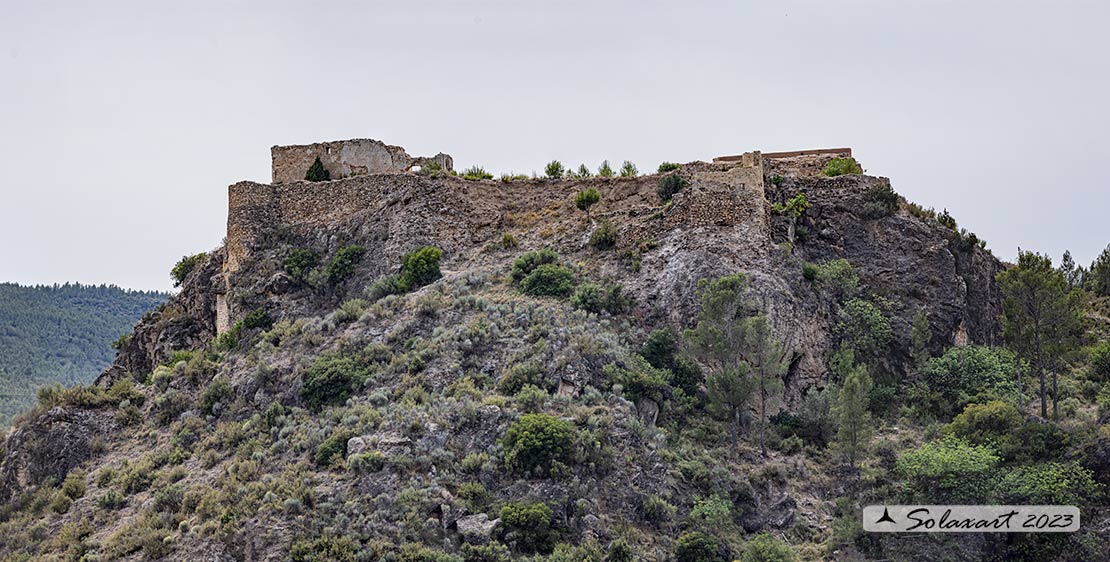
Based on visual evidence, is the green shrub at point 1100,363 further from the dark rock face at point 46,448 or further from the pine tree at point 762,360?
the dark rock face at point 46,448

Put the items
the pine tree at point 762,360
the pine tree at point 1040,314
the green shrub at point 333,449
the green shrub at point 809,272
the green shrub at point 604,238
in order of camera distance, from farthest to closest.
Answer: the green shrub at point 604,238 < the green shrub at point 809,272 < the pine tree at point 1040,314 < the pine tree at point 762,360 < the green shrub at point 333,449

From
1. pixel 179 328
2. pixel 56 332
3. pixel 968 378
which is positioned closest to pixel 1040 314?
pixel 968 378

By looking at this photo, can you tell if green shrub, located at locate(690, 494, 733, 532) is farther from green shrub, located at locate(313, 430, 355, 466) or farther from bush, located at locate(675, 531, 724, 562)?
green shrub, located at locate(313, 430, 355, 466)

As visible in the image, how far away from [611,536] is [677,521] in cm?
226

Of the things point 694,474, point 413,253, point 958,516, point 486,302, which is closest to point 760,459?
point 694,474

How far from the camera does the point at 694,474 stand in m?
40.1

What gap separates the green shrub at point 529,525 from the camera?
36656 mm

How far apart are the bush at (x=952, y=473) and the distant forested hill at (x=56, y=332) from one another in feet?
195

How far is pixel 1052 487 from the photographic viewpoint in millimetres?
38500

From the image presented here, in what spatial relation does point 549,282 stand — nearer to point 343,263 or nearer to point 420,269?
point 420,269

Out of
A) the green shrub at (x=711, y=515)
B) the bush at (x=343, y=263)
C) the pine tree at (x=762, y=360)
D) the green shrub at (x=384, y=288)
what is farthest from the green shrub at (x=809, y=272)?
the bush at (x=343, y=263)

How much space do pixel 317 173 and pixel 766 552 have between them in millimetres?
24678

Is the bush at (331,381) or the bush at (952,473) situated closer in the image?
the bush at (952,473)

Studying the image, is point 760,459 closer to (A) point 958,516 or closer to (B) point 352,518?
(A) point 958,516
